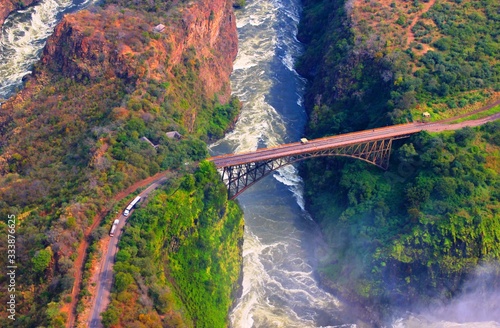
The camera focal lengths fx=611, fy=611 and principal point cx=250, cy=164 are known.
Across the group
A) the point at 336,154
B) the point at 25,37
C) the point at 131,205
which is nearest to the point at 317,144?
the point at 336,154

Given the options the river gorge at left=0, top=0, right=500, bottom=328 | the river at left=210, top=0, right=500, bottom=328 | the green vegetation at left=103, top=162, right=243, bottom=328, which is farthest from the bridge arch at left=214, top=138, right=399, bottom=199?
the river gorge at left=0, top=0, right=500, bottom=328

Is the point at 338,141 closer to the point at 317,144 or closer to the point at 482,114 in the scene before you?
the point at 317,144

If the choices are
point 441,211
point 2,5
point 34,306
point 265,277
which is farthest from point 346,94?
point 2,5

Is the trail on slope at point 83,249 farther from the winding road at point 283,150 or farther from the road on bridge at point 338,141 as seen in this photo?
the road on bridge at point 338,141

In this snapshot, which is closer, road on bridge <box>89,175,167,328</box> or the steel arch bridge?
road on bridge <box>89,175,167,328</box>

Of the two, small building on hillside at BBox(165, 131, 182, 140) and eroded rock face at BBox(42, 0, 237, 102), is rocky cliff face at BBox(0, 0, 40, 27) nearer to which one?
eroded rock face at BBox(42, 0, 237, 102)

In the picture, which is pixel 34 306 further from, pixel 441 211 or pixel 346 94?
pixel 346 94
